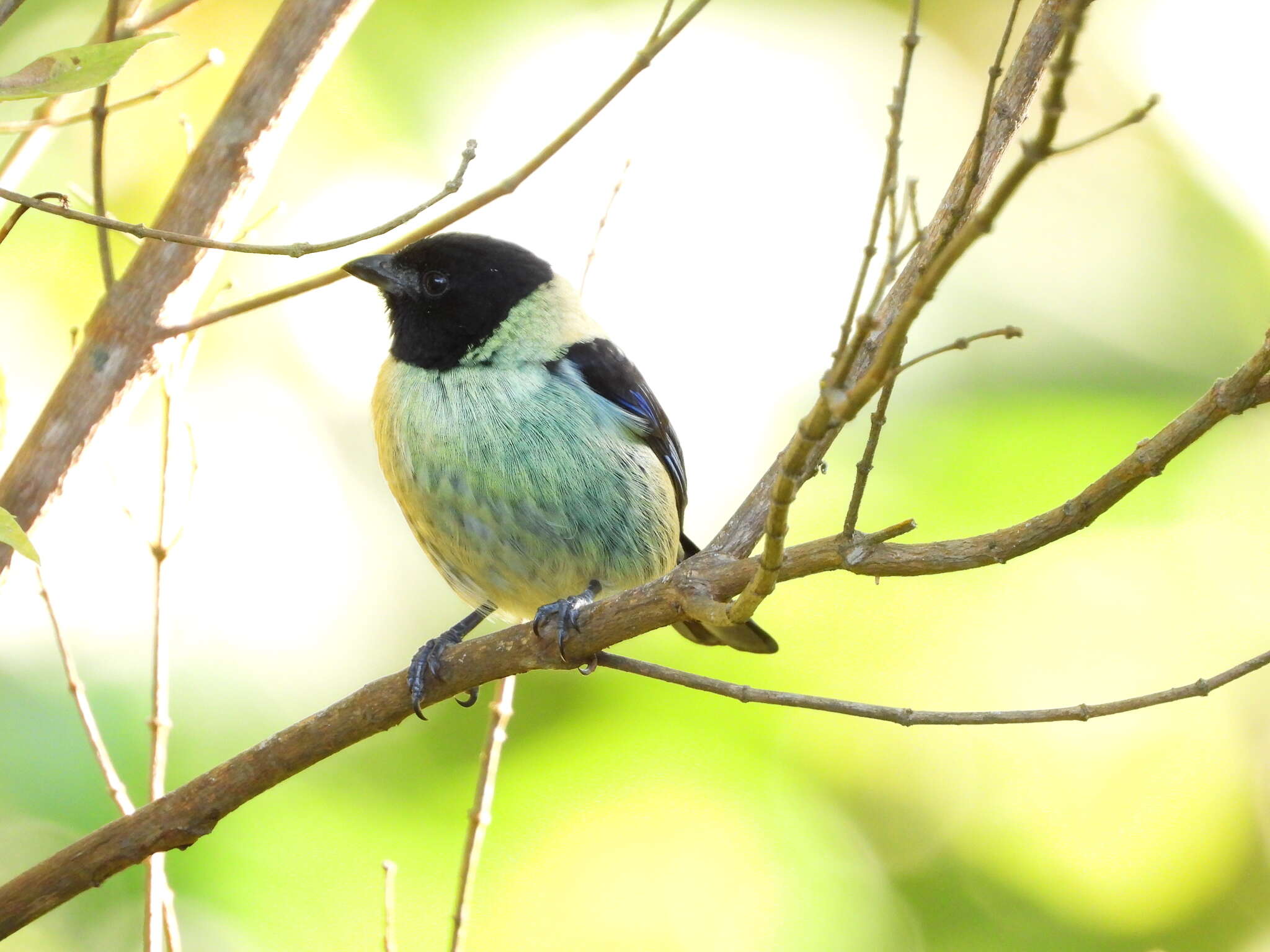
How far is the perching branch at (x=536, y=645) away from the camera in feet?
5.91

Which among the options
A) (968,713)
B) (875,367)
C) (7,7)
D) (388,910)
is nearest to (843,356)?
(875,367)

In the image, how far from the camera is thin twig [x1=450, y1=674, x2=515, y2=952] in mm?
2486

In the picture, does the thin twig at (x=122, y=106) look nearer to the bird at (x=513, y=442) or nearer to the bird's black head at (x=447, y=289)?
the bird at (x=513, y=442)

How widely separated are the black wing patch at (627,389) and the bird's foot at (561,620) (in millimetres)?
613

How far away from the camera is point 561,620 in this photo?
2.64 meters

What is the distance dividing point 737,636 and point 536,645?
88cm

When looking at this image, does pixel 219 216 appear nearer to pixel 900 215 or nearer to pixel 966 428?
pixel 900 215

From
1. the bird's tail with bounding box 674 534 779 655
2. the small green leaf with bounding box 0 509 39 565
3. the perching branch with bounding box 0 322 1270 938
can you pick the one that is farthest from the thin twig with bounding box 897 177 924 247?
the bird's tail with bounding box 674 534 779 655

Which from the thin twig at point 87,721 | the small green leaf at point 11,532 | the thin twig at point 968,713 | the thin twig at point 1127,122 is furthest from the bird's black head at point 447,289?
the thin twig at point 1127,122

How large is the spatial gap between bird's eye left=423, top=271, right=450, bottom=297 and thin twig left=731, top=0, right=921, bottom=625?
1.95 m

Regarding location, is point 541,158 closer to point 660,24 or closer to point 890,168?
point 660,24

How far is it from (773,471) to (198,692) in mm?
2829

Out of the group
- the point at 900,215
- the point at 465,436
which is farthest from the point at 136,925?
the point at 900,215

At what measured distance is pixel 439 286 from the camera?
359 cm
